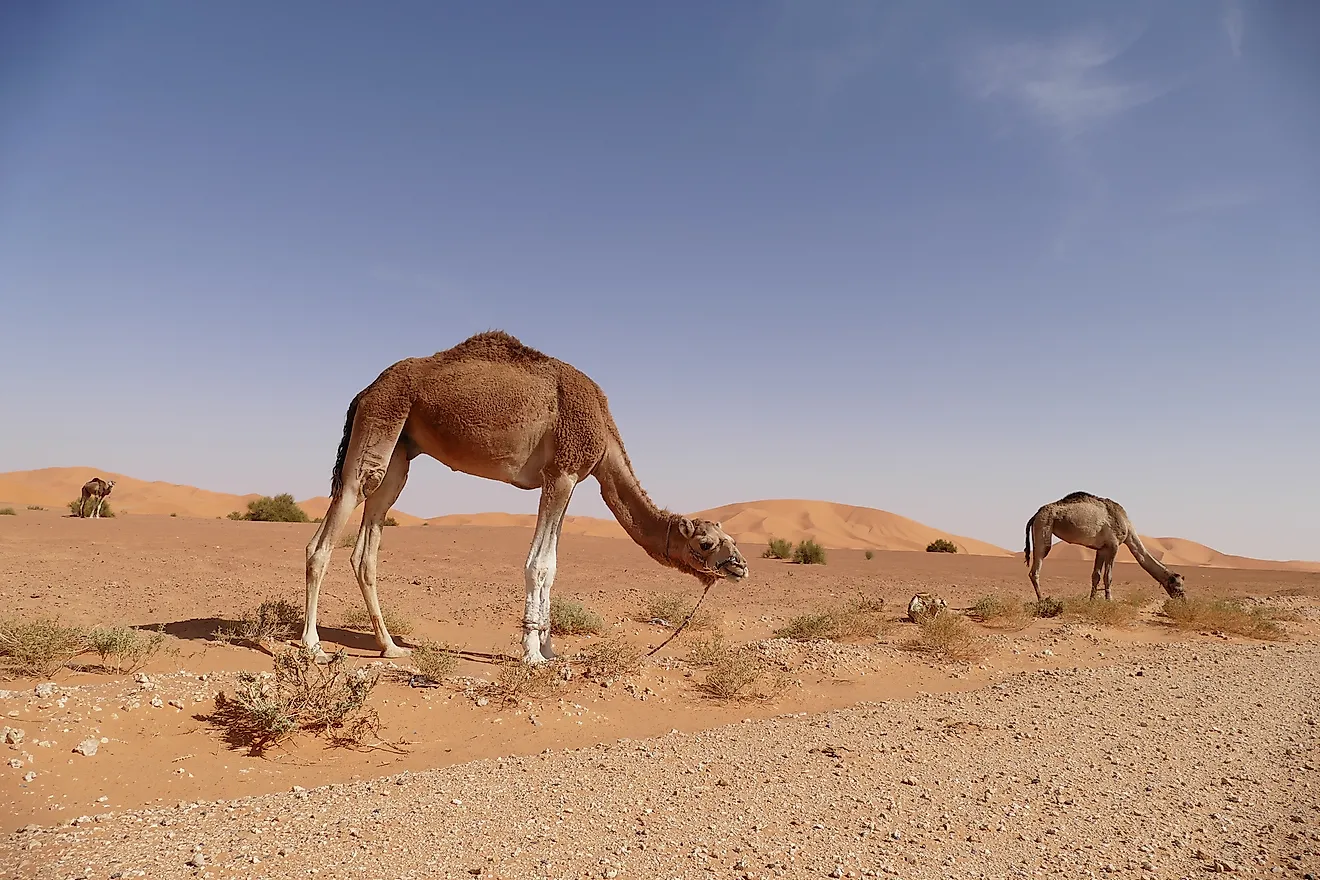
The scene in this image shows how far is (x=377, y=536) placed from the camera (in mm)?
8953


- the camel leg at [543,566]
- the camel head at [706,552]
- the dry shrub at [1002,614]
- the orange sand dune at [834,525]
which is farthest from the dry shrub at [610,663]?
the orange sand dune at [834,525]

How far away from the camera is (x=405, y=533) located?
90.2 ft

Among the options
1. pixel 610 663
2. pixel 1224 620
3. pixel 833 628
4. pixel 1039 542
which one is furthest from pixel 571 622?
pixel 1039 542

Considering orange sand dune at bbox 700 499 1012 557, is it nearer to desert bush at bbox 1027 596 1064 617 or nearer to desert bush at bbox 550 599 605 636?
desert bush at bbox 1027 596 1064 617

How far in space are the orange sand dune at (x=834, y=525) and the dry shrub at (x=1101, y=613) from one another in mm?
55092

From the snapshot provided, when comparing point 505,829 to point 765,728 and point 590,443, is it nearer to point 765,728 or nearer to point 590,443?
point 765,728

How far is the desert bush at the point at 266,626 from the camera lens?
8.52 m

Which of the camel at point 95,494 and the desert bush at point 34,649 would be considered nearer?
the desert bush at point 34,649

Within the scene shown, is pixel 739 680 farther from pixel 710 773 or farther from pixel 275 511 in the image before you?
pixel 275 511

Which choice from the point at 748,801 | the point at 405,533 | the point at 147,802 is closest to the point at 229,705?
the point at 147,802

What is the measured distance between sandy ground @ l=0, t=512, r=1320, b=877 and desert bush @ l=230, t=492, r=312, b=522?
80.4ft

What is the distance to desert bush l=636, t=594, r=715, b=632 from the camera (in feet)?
39.7

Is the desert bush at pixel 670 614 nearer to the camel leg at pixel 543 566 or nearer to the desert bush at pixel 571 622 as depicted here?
the desert bush at pixel 571 622

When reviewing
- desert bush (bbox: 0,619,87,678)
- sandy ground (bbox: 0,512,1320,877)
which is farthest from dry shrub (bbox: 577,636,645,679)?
desert bush (bbox: 0,619,87,678)
